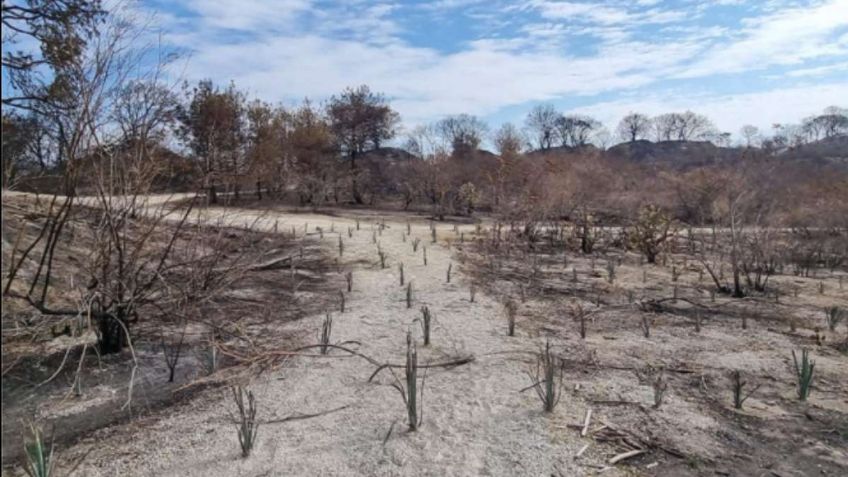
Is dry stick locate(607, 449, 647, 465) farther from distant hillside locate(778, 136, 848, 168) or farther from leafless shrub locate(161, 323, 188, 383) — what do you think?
distant hillside locate(778, 136, 848, 168)

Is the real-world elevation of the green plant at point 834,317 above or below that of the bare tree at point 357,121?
below

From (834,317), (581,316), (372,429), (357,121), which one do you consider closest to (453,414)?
(372,429)

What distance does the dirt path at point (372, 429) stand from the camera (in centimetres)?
357

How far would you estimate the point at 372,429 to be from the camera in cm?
404

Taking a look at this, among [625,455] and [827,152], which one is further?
[827,152]

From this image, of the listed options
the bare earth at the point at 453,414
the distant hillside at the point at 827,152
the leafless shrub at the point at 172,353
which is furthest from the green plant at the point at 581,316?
the distant hillside at the point at 827,152

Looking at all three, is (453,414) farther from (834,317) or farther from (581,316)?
(834,317)

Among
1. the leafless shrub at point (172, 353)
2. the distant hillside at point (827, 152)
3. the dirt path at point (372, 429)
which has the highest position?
the distant hillside at point (827, 152)

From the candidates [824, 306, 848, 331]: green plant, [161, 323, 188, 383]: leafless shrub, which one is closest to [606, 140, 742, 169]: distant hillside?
[824, 306, 848, 331]: green plant

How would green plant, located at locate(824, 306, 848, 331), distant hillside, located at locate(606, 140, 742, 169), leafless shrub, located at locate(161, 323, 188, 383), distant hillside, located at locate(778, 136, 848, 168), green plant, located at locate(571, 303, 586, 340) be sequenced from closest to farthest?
leafless shrub, located at locate(161, 323, 188, 383)
green plant, located at locate(571, 303, 586, 340)
green plant, located at locate(824, 306, 848, 331)
distant hillside, located at locate(778, 136, 848, 168)
distant hillside, located at locate(606, 140, 742, 169)

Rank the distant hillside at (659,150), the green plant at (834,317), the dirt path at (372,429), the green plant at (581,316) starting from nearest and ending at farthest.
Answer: the dirt path at (372,429), the green plant at (581,316), the green plant at (834,317), the distant hillside at (659,150)

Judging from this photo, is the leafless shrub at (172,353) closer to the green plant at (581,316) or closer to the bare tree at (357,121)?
the green plant at (581,316)

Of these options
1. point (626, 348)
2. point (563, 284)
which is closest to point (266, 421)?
point (626, 348)

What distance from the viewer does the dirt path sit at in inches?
141
